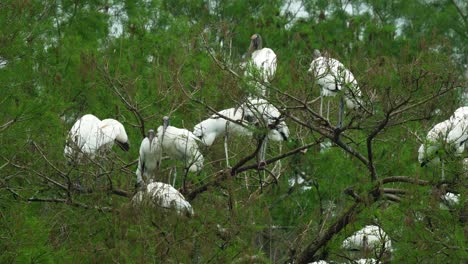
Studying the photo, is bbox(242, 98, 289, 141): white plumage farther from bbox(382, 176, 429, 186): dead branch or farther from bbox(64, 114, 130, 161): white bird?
bbox(64, 114, 130, 161): white bird

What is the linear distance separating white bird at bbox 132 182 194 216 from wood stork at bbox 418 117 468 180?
181 centimetres

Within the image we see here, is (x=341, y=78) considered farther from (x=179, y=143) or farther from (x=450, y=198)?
(x=179, y=143)

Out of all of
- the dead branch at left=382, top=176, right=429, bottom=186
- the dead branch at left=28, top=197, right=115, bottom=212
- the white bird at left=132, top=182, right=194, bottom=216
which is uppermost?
the dead branch at left=382, top=176, right=429, bottom=186

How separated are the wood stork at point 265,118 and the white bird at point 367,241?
3.14ft

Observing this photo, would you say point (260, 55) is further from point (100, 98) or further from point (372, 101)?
point (100, 98)

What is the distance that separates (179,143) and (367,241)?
1.86m

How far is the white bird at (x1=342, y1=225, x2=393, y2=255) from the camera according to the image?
9305mm

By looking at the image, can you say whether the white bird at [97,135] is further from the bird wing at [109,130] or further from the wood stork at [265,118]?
the wood stork at [265,118]

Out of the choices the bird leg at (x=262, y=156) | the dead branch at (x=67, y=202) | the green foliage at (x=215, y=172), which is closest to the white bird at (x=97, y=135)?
the green foliage at (x=215, y=172)

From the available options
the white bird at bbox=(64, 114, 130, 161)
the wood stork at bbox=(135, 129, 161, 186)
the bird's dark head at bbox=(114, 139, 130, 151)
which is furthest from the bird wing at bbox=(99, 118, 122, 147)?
the wood stork at bbox=(135, 129, 161, 186)

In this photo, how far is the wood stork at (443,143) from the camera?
9.00 m

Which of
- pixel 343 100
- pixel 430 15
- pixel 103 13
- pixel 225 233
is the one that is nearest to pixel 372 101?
pixel 343 100

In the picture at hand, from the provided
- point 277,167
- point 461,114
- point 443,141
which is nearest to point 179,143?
point 277,167

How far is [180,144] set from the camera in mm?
10773
